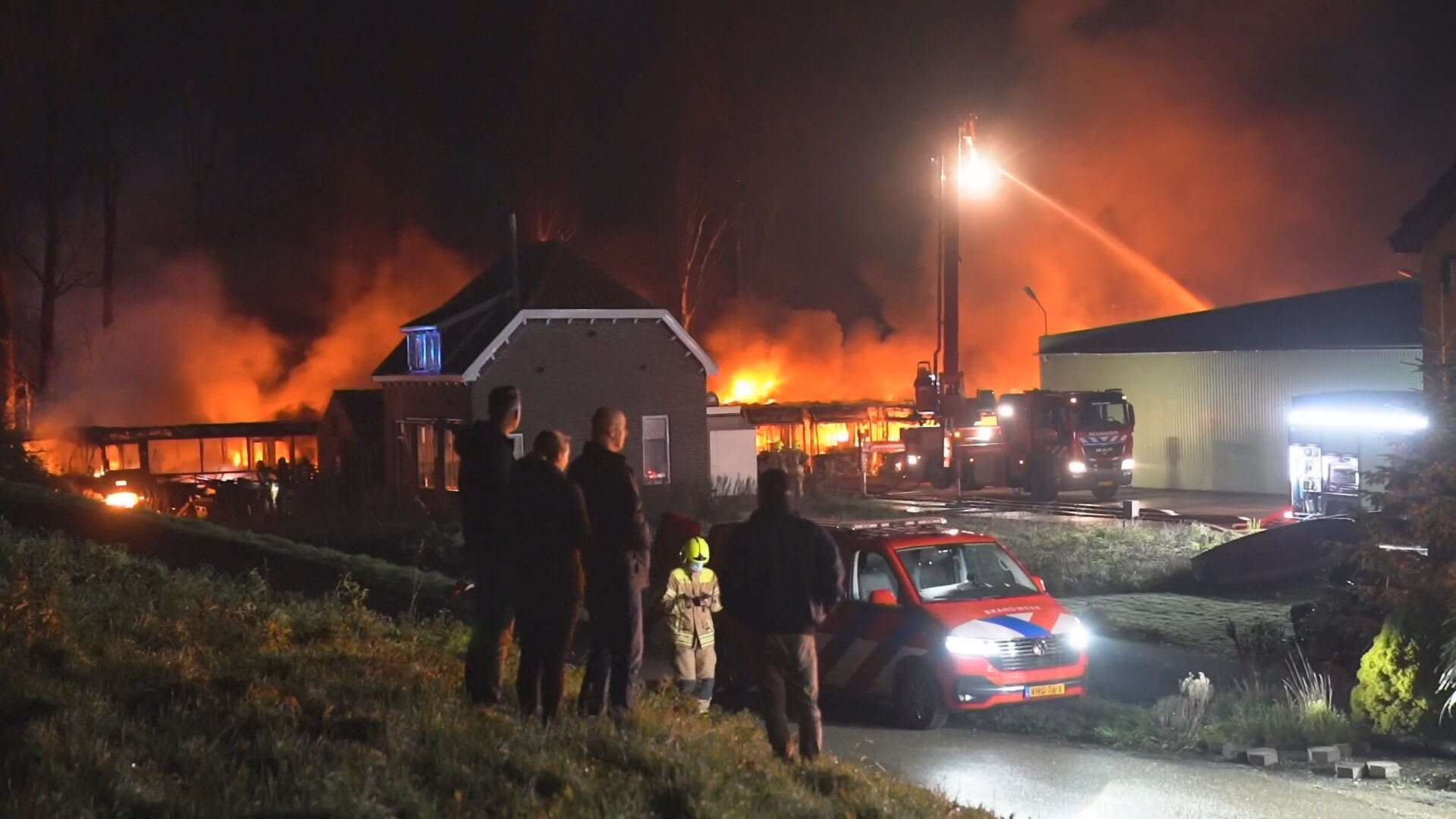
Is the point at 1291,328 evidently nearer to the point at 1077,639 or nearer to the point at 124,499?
the point at 124,499

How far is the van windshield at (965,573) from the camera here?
12.3 meters

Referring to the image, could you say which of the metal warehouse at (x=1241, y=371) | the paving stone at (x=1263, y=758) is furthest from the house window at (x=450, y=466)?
the paving stone at (x=1263, y=758)

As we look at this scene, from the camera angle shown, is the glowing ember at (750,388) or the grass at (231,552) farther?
the glowing ember at (750,388)

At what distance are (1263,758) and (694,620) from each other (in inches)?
151

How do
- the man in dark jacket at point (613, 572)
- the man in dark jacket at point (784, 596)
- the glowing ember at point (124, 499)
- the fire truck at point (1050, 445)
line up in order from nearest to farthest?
the man in dark jacket at point (613, 572) → the man in dark jacket at point (784, 596) → the glowing ember at point (124, 499) → the fire truck at point (1050, 445)

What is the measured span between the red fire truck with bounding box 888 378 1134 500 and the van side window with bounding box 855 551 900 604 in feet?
74.3

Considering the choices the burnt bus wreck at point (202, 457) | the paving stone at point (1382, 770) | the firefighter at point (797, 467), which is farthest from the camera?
the burnt bus wreck at point (202, 457)

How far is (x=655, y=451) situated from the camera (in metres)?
35.8

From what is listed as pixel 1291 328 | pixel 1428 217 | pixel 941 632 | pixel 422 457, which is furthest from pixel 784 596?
pixel 1291 328

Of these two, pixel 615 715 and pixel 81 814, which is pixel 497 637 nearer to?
pixel 615 715

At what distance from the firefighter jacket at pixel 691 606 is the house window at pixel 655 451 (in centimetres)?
2536

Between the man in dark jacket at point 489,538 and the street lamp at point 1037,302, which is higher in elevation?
the street lamp at point 1037,302

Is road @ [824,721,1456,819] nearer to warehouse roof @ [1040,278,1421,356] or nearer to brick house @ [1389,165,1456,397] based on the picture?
brick house @ [1389,165,1456,397]

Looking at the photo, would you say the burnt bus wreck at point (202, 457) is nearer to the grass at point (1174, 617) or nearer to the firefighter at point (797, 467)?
the firefighter at point (797, 467)
